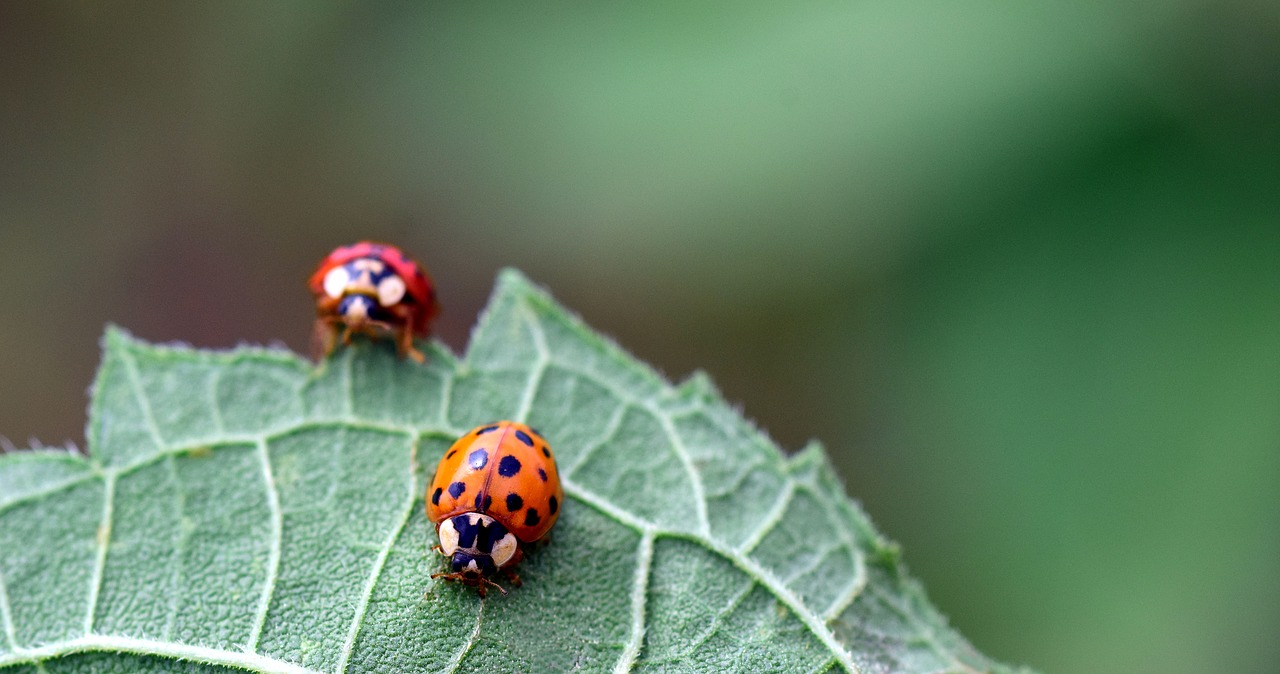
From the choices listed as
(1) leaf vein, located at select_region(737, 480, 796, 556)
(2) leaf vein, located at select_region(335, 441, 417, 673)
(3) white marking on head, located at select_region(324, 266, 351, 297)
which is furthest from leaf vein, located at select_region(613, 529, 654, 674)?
(3) white marking on head, located at select_region(324, 266, 351, 297)

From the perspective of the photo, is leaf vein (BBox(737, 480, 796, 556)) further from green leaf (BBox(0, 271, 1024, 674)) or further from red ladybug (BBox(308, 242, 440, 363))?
red ladybug (BBox(308, 242, 440, 363))

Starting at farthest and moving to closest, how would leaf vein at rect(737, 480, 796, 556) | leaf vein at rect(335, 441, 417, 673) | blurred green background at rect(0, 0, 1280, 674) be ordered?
blurred green background at rect(0, 0, 1280, 674) → leaf vein at rect(737, 480, 796, 556) → leaf vein at rect(335, 441, 417, 673)

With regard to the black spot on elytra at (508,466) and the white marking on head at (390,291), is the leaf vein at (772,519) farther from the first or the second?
the white marking on head at (390,291)

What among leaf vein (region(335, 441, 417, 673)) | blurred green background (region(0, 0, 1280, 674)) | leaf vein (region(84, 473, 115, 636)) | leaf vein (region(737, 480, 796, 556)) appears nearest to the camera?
leaf vein (region(335, 441, 417, 673))

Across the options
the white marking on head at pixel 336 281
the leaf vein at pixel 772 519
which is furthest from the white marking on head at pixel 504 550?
the white marking on head at pixel 336 281

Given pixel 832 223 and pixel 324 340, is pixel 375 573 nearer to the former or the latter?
pixel 324 340
